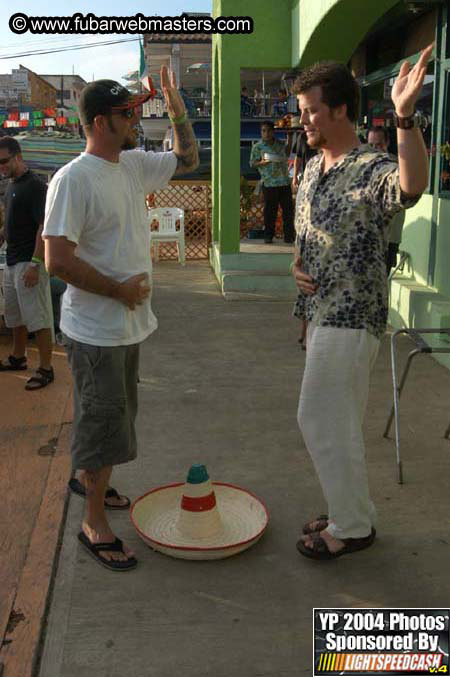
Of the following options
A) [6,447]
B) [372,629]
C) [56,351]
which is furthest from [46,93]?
[372,629]

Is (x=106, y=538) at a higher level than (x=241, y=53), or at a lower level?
lower

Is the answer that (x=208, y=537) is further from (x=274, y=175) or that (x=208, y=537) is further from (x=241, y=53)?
(x=274, y=175)

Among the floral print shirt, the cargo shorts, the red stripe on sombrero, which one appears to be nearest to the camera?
the floral print shirt

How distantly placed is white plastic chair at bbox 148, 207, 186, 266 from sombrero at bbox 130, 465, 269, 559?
28.4 ft

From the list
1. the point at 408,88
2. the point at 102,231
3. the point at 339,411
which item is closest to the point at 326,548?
the point at 339,411

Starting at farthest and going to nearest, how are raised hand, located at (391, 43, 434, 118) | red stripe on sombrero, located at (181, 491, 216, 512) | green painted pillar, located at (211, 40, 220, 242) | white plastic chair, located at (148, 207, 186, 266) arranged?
white plastic chair, located at (148, 207, 186, 266), green painted pillar, located at (211, 40, 220, 242), red stripe on sombrero, located at (181, 491, 216, 512), raised hand, located at (391, 43, 434, 118)

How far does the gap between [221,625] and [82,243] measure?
61.4 inches

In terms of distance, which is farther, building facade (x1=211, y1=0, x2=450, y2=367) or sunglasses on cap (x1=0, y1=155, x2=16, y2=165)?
building facade (x1=211, y1=0, x2=450, y2=367)

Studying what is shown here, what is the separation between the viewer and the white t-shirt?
2.85 metres

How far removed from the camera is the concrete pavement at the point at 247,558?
8.64 ft

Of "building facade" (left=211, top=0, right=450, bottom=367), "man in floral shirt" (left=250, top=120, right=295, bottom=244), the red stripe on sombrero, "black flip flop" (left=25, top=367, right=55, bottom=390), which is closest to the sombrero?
the red stripe on sombrero

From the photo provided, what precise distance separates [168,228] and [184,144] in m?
9.21

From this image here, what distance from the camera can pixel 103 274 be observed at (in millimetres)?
2982

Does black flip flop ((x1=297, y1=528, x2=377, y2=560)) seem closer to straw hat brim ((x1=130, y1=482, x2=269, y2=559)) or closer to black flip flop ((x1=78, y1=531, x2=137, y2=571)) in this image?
straw hat brim ((x1=130, y1=482, x2=269, y2=559))
